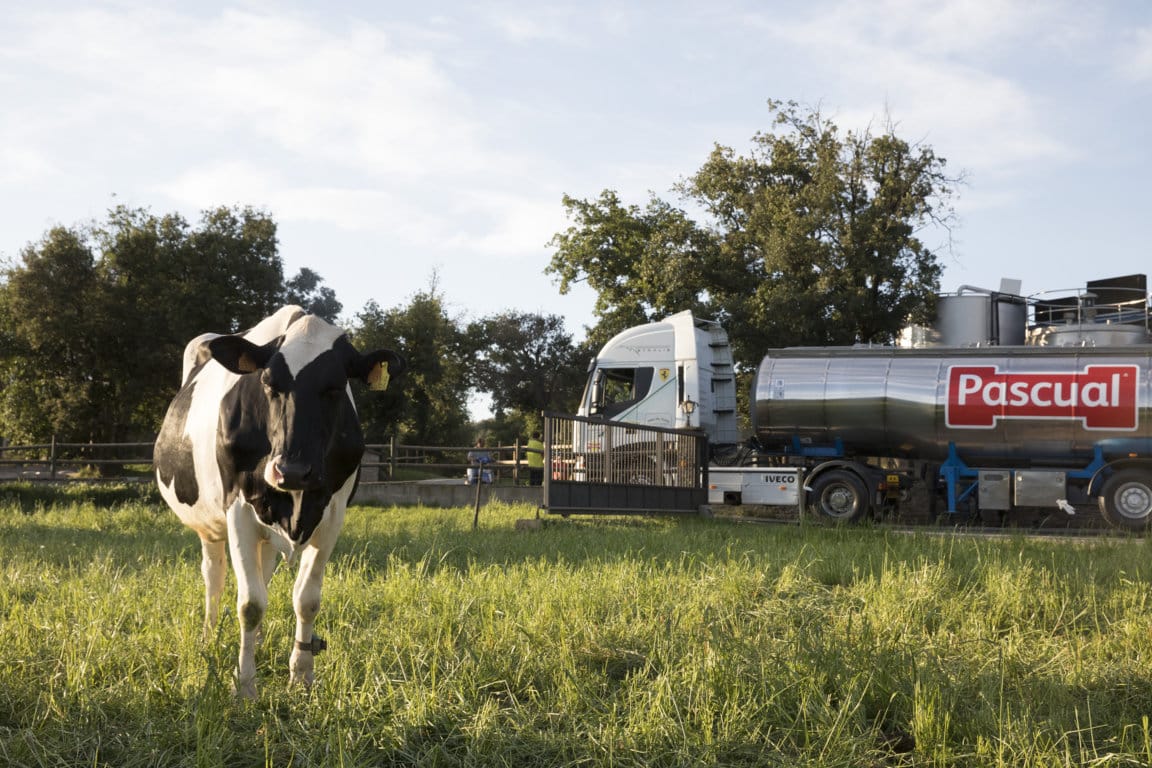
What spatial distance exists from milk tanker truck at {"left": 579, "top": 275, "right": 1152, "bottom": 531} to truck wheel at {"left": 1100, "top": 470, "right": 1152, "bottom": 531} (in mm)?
23

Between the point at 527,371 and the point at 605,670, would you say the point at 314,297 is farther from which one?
the point at 605,670

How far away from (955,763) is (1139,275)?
70.7 feet

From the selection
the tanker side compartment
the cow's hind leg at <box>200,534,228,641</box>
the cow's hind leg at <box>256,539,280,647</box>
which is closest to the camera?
the cow's hind leg at <box>256,539,280,647</box>

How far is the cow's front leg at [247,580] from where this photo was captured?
172 inches

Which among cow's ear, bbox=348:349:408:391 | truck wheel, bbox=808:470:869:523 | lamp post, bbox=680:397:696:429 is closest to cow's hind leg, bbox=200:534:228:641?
cow's ear, bbox=348:349:408:391

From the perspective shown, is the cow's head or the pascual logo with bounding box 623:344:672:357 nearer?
the cow's head

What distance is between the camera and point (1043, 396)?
17047mm

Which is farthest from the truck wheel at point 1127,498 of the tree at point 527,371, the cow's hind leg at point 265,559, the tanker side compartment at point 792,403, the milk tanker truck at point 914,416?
the tree at point 527,371

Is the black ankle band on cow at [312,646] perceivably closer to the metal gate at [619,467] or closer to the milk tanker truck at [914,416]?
the metal gate at [619,467]

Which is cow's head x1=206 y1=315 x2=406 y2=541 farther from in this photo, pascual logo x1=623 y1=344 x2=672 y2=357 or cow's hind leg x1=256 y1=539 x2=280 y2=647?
pascual logo x1=623 y1=344 x2=672 y2=357

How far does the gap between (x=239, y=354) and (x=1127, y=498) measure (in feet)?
Answer: 53.4

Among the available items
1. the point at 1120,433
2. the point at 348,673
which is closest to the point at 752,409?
the point at 1120,433

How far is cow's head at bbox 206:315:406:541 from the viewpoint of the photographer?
4145 mm

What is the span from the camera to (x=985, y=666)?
15.6 ft
